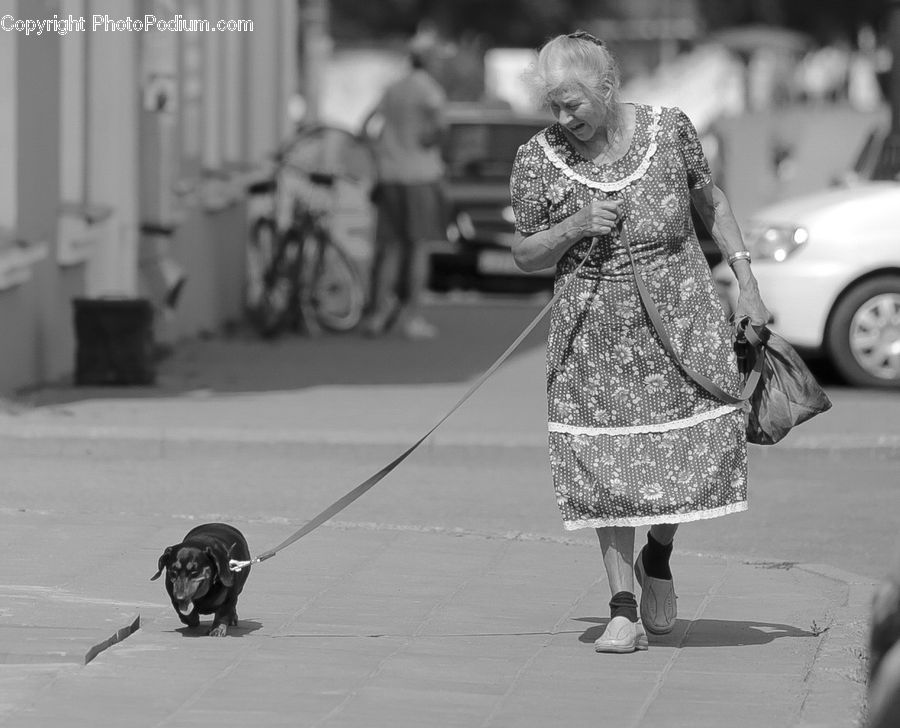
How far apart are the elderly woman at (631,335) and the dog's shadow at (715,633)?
220 mm

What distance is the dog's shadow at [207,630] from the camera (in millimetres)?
6430

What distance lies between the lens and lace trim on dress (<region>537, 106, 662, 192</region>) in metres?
6.29

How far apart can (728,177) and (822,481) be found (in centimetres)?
1250

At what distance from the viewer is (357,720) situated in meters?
5.49

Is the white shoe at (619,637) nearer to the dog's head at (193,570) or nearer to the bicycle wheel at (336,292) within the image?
the dog's head at (193,570)

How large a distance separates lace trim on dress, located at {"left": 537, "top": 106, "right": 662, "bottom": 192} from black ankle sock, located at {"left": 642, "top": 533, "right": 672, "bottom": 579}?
108cm

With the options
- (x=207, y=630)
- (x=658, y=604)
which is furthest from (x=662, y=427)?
(x=207, y=630)

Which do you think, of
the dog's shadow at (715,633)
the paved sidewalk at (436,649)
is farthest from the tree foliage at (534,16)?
the dog's shadow at (715,633)

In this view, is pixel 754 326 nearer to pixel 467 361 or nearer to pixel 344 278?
pixel 467 361

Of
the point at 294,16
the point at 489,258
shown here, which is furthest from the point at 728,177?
the point at 294,16

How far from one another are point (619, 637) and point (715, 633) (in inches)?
19.7

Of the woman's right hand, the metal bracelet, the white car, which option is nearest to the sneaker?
the metal bracelet

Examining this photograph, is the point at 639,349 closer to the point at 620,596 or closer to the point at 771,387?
the point at 771,387

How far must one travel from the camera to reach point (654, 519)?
6.33m
